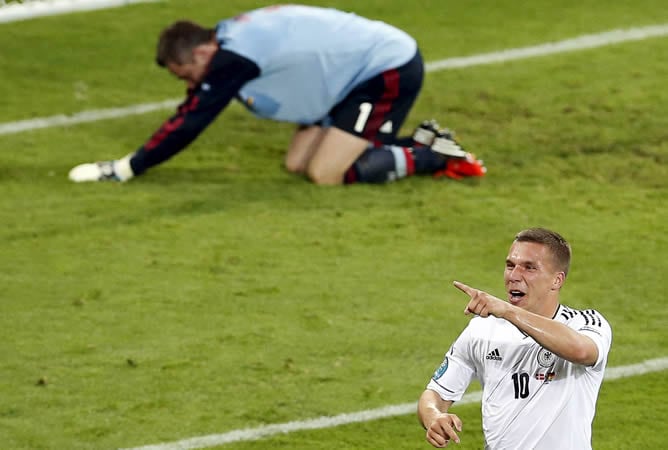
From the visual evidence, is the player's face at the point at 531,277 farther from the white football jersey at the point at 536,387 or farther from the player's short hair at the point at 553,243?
the white football jersey at the point at 536,387

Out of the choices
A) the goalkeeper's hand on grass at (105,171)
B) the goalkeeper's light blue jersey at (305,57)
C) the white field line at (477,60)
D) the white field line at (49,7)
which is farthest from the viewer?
the white field line at (49,7)

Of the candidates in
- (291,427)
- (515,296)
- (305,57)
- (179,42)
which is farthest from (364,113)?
(515,296)

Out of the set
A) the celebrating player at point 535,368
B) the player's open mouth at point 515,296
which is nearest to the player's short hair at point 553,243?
the celebrating player at point 535,368

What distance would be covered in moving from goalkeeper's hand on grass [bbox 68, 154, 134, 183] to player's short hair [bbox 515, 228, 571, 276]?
4927 mm

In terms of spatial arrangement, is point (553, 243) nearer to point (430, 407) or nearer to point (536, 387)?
point (536, 387)

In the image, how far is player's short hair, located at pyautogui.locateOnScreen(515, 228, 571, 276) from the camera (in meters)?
4.68

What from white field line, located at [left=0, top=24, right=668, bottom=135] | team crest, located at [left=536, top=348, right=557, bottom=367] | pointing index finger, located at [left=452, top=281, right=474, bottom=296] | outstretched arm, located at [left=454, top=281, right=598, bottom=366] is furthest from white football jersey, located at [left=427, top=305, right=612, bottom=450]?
white field line, located at [left=0, top=24, right=668, bottom=135]

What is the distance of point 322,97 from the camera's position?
9.34 meters

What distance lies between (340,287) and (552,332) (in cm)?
360

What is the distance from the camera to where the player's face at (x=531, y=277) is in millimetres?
4637

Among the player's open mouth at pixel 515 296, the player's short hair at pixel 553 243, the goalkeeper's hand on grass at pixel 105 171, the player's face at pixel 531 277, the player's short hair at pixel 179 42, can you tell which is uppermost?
the player's short hair at pixel 553 243

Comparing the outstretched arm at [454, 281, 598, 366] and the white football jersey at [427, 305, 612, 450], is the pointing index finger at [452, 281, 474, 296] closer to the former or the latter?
the outstretched arm at [454, 281, 598, 366]

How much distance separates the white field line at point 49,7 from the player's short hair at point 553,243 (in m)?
8.44

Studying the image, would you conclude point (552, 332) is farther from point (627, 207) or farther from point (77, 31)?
point (77, 31)
